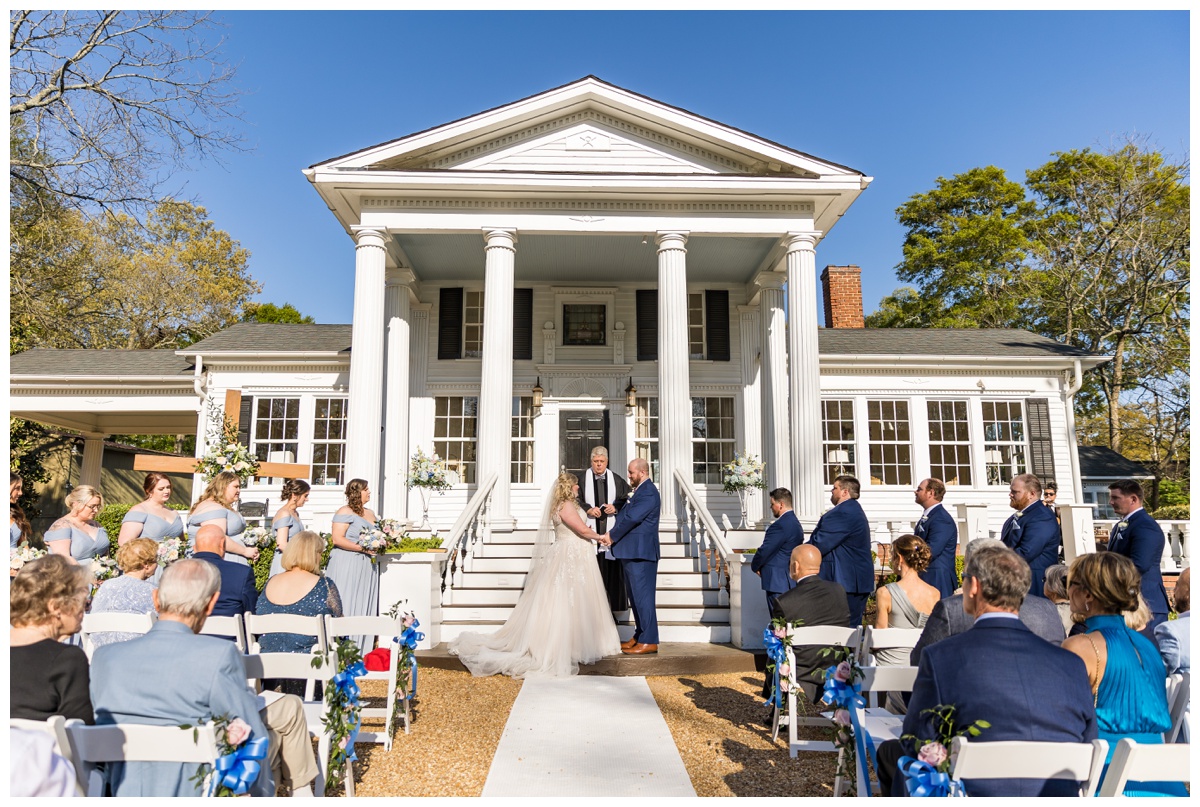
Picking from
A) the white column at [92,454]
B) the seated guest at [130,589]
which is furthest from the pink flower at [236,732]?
the white column at [92,454]

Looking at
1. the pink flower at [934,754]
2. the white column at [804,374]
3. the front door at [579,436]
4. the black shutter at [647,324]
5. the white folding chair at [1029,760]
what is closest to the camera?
the white folding chair at [1029,760]

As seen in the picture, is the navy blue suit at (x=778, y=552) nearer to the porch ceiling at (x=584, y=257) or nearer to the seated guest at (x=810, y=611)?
the seated guest at (x=810, y=611)

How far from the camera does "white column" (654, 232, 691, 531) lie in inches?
497

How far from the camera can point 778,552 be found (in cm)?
751

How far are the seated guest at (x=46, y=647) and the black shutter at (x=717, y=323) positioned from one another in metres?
13.9

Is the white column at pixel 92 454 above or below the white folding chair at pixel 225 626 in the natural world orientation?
above

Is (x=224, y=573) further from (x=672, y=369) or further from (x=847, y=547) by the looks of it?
(x=672, y=369)

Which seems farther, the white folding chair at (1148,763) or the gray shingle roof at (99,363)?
the gray shingle roof at (99,363)

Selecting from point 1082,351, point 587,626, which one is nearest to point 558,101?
point 587,626

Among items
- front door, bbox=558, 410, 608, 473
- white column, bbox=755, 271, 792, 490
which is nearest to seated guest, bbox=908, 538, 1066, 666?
white column, bbox=755, 271, 792, 490

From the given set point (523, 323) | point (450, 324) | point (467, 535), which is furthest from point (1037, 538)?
point (450, 324)

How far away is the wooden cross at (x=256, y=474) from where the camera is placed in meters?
12.6

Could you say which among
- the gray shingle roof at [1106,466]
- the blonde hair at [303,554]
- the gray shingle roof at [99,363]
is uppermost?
the gray shingle roof at [99,363]

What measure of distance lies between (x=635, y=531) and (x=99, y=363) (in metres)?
15.2
